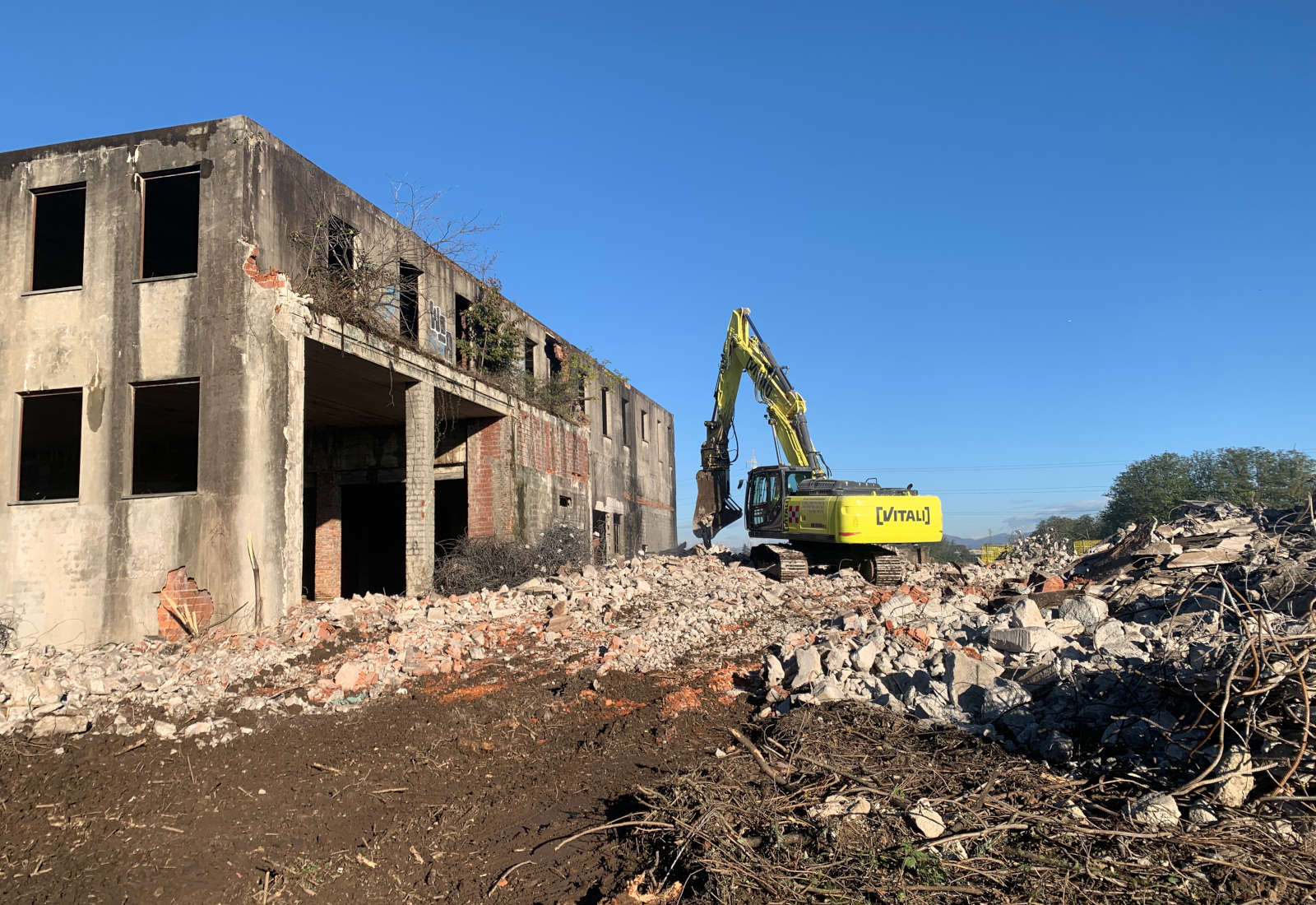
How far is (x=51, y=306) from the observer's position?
11.0 m

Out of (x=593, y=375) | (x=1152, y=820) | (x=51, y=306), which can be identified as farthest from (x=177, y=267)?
(x=1152, y=820)

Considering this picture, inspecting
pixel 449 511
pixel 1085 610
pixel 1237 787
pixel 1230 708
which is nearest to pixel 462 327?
pixel 449 511

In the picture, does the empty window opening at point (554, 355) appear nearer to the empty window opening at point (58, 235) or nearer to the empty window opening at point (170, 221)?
the empty window opening at point (170, 221)

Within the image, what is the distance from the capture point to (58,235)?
13484 millimetres

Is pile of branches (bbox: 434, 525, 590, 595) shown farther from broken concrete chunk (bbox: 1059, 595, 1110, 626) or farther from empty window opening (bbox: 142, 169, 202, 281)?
broken concrete chunk (bbox: 1059, 595, 1110, 626)

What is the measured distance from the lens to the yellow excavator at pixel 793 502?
14.8 metres

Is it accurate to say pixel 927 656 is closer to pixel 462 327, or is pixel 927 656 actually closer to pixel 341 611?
pixel 341 611

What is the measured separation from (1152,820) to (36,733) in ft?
26.4

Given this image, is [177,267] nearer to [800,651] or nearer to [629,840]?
[800,651]

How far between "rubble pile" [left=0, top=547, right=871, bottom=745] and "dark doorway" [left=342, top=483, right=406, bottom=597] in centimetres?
767

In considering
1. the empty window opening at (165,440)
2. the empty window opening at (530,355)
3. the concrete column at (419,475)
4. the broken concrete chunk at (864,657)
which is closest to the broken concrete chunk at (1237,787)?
the broken concrete chunk at (864,657)

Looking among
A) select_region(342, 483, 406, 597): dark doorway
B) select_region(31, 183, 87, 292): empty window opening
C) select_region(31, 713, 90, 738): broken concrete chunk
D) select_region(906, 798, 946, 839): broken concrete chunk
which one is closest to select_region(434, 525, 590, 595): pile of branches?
select_region(342, 483, 406, 597): dark doorway

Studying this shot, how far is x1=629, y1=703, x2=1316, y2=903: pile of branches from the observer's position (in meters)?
3.62

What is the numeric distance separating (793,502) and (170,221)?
39.9 feet
